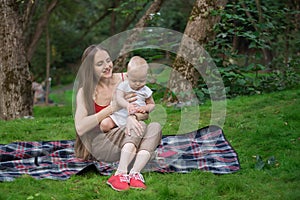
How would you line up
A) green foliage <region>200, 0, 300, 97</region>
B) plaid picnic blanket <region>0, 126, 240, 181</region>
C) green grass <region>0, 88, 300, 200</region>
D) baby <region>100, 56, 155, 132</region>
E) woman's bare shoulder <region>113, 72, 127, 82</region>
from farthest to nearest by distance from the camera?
green foliage <region>200, 0, 300, 97</region>, woman's bare shoulder <region>113, 72, 127, 82</region>, plaid picnic blanket <region>0, 126, 240, 181</region>, baby <region>100, 56, 155, 132</region>, green grass <region>0, 88, 300, 200</region>

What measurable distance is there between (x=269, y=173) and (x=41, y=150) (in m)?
2.30

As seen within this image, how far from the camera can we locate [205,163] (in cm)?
414

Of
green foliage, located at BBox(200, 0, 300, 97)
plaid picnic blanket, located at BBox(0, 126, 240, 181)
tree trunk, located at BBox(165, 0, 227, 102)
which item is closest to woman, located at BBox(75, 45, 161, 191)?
plaid picnic blanket, located at BBox(0, 126, 240, 181)

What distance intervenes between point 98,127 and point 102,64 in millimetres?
567

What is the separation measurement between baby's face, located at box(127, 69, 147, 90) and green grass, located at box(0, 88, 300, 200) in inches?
30.0

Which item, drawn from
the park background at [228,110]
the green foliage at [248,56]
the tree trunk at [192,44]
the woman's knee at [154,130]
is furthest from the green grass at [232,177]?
the green foliage at [248,56]

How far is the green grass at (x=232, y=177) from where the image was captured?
3365mm

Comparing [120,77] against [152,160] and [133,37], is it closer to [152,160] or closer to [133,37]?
[152,160]

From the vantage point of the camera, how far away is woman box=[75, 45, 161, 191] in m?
3.74

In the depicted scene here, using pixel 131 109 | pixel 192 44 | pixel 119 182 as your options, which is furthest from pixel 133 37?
pixel 119 182

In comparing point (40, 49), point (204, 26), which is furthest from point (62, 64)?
point (204, 26)

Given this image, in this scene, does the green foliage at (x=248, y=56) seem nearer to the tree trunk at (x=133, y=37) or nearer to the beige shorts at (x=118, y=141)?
the tree trunk at (x=133, y=37)

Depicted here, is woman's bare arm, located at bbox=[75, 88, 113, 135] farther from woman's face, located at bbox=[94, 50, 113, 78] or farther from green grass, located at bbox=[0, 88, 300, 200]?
green grass, located at bbox=[0, 88, 300, 200]

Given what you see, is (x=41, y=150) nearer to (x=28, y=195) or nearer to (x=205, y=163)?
(x=28, y=195)
